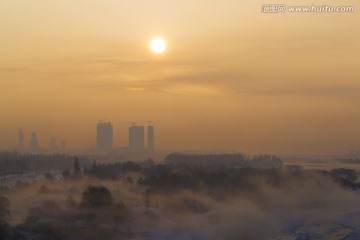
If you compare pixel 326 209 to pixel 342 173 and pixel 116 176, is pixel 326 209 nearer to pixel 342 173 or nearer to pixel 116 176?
pixel 342 173

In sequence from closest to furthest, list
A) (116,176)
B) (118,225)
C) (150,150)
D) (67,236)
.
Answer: (67,236) < (118,225) < (116,176) < (150,150)

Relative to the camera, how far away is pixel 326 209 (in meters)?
35.2

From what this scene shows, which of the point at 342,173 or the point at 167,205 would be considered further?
the point at 342,173

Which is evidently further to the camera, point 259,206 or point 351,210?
point 259,206

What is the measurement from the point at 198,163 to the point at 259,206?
40.2 ft

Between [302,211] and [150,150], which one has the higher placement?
[150,150]

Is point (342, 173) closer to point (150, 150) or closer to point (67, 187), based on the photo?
point (67, 187)

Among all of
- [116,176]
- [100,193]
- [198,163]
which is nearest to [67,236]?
[100,193]

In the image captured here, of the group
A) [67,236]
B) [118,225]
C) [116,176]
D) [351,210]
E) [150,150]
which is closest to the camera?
[67,236]

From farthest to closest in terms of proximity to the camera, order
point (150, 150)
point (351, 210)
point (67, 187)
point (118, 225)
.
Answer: point (150, 150) → point (67, 187) → point (351, 210) → point (118, 225)

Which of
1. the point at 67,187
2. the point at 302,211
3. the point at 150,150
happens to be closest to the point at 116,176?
the point at 67,187

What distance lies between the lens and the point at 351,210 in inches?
1339

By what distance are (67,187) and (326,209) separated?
14083 mm

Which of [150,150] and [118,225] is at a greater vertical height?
[150,150]
